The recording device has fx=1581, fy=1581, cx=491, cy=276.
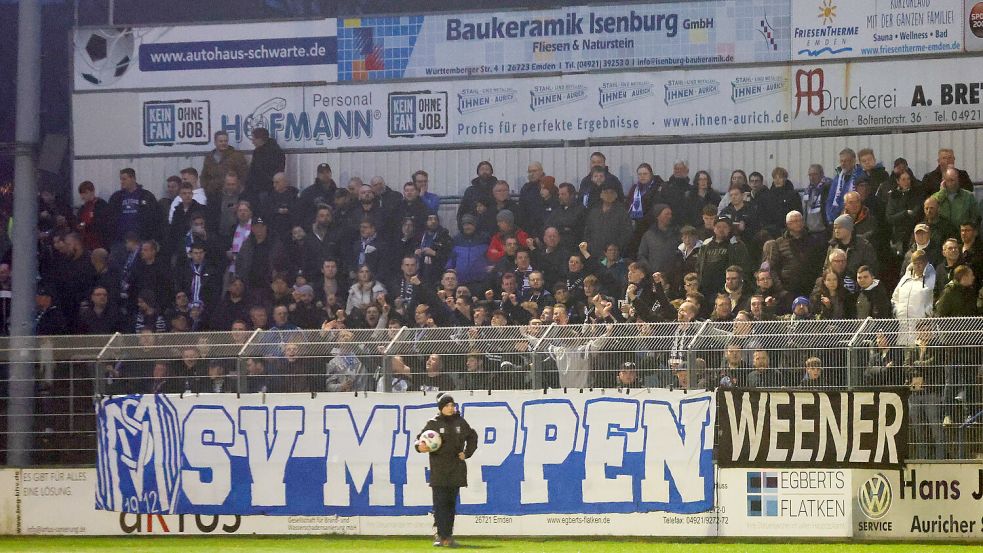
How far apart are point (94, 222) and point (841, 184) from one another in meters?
11.7

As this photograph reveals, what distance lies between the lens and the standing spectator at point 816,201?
70.9 ft

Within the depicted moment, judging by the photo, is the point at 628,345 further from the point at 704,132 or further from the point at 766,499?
the point at 704,132

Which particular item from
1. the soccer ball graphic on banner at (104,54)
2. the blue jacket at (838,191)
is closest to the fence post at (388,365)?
the blue jacket at (838,191)

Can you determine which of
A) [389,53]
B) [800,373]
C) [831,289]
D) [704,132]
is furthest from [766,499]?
[389,53]

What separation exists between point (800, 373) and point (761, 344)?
0.54m

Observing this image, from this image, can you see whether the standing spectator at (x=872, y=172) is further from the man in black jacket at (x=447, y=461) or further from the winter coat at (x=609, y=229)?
the man in black jacket at (x=447, y=461)

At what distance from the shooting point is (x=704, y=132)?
23953 millimetres

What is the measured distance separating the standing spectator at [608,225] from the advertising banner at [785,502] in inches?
221

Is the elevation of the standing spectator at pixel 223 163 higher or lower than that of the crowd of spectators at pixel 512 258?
higher

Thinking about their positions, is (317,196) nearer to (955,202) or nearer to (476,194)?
(476,194)

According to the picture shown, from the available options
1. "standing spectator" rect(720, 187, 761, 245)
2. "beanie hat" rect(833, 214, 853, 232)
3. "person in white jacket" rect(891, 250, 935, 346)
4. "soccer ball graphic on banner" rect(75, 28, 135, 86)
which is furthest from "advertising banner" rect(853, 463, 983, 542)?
"soccer ball graphic on banner" rect(75, 28, 135, 86)

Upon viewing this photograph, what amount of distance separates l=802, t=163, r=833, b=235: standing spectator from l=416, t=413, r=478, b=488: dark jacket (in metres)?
6.64

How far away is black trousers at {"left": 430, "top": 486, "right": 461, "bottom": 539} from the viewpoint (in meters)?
17.0

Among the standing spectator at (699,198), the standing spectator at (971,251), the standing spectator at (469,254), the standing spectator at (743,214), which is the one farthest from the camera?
the standing spectator at (469,254)
